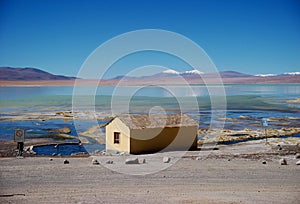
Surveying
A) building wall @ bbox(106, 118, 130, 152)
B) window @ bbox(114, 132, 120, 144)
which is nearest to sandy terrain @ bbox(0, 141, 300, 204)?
building wall @ bbox(106, 118, 130, 152)

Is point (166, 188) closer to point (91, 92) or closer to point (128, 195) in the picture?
point (128, 195)

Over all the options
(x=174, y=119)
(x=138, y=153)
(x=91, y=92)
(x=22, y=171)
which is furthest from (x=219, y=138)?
(x=91, y=92)

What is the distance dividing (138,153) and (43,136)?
15553 mm

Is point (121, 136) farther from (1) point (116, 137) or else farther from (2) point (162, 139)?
(2) point (162, 139)

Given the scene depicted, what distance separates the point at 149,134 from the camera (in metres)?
20.0

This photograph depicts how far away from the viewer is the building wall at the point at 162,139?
19797mm

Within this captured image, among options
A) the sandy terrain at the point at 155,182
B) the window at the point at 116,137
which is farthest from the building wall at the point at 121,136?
the sandy terrain at the point at 155,182

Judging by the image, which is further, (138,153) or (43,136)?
(43,136)

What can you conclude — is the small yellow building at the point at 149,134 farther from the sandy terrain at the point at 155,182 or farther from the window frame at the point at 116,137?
the sandy terrain at the point at 155,182

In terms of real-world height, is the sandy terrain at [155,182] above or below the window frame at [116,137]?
below

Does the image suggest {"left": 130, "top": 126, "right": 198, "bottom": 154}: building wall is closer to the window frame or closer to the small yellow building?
the small yellow building

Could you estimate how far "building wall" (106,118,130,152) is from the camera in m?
19.8

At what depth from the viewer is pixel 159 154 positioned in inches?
751

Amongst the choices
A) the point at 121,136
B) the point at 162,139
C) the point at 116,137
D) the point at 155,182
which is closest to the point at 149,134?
the point at 162,139
